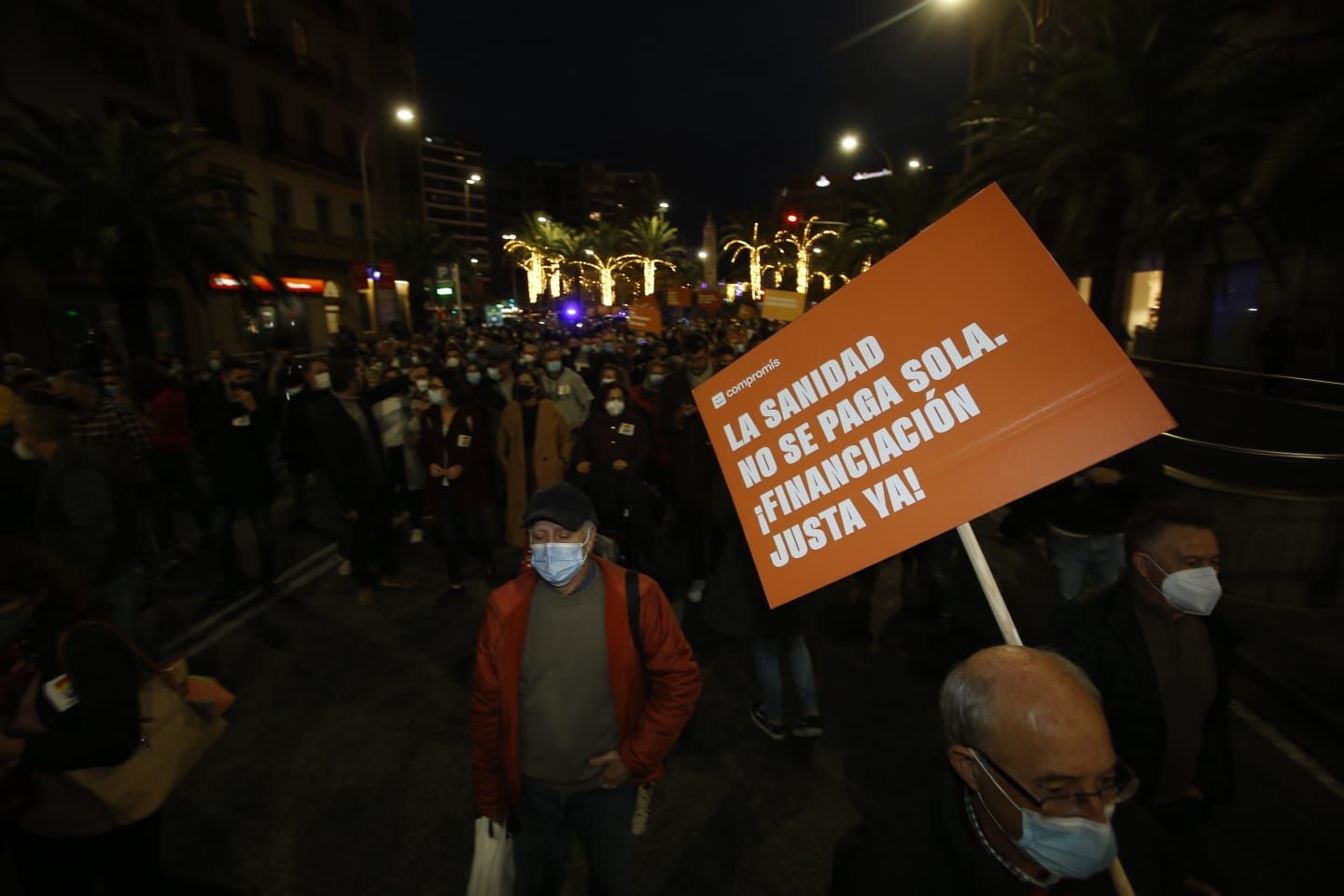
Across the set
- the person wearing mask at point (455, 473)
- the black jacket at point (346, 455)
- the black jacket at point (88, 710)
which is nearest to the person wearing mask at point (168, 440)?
the black jacket at point (346, 455)

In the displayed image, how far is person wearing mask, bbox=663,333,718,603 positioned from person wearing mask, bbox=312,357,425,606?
259 centimetres

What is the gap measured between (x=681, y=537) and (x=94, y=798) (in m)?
5.79

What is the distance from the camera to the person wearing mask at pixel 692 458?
18.4 ft

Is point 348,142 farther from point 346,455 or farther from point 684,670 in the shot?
point 684,670

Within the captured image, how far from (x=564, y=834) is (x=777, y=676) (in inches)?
71.3

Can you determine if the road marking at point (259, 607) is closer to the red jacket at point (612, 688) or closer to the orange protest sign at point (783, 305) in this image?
the red jacket at point (612, 688)

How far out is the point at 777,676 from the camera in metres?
3.97

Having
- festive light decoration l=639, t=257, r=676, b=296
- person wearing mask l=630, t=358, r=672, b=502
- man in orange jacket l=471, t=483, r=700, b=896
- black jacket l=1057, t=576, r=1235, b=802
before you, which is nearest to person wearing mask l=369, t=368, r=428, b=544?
person wearing mask l=630, t=358, r=672, b=502

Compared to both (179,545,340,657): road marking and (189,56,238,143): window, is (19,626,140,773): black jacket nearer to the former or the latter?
(179,545,340,657): road marking

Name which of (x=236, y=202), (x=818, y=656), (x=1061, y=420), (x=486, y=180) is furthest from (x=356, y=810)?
(x=486, y=180)

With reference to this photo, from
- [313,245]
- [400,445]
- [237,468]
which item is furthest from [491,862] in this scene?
[313,245]

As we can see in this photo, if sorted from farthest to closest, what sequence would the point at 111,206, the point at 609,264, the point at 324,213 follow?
the point at 609,264, the point at 324,213, the point at 111,206

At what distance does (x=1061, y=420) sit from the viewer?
171 centimetres

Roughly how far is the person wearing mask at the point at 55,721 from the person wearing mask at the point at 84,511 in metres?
1.73
